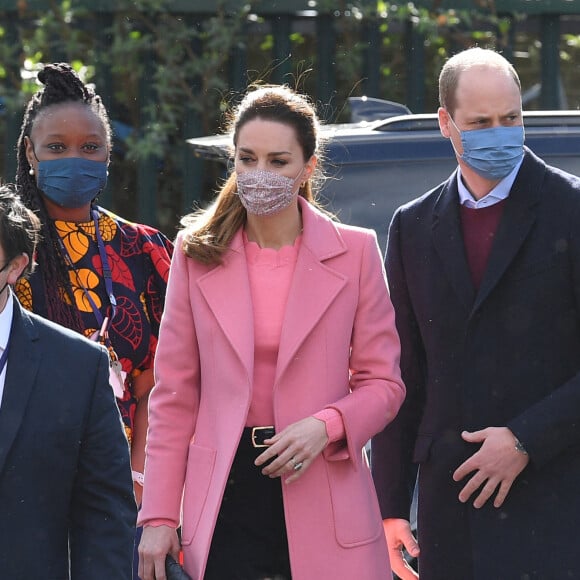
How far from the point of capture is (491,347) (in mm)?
4023

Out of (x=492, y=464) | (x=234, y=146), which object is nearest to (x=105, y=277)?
(x=234, y=146)

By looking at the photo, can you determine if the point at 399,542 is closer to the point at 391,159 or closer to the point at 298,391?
the point at 298,391

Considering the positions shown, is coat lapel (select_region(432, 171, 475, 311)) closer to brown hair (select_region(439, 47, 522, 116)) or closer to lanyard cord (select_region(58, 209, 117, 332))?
brown hair (select_region(439, 47, 522, 116))

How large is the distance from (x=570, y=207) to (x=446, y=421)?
0.67 m

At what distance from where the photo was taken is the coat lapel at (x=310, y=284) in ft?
12.9

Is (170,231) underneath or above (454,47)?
underneath

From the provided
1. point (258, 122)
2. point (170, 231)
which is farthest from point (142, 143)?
point (258, 122)

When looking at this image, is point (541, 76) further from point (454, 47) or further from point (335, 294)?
point (335, 294)

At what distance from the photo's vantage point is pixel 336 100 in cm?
861

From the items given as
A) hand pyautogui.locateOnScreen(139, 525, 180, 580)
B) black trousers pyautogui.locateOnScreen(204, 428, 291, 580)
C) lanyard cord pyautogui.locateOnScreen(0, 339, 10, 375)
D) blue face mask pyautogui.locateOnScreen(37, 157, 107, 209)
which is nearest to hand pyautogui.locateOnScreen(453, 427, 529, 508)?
black trousers pyautogui.locateOnScreen(204, 428, 291, 580)

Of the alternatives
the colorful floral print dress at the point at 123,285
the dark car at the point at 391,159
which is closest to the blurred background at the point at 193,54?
the dark car at the point at 391,159

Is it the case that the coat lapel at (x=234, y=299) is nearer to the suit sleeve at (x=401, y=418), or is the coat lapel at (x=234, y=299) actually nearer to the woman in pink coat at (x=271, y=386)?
the woman in pink coat at (x=271, y=386)

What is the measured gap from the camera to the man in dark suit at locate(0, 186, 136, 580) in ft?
11.3

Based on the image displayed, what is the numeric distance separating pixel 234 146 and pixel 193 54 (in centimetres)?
428
